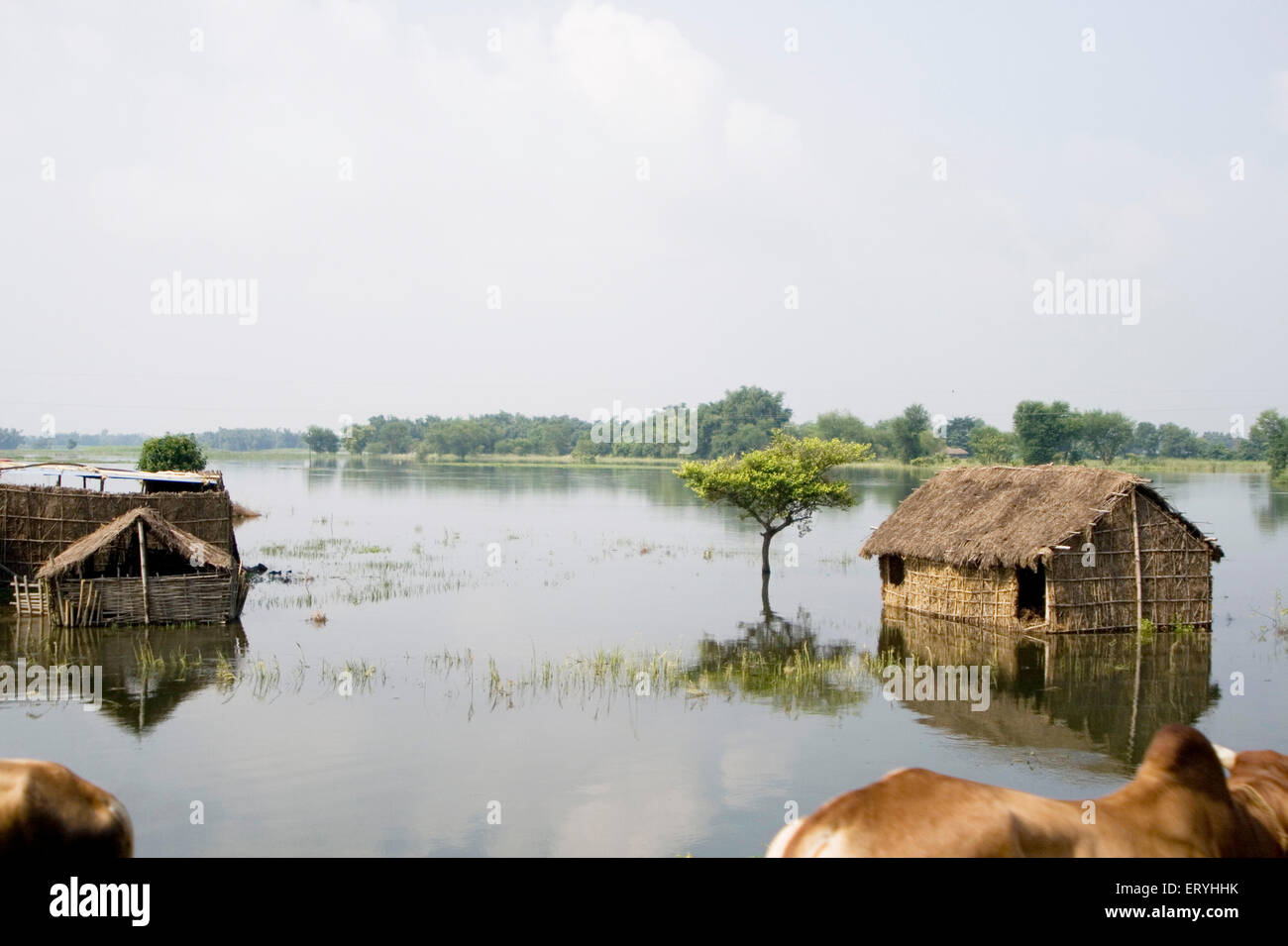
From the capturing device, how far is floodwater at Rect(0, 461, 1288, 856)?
11.9m

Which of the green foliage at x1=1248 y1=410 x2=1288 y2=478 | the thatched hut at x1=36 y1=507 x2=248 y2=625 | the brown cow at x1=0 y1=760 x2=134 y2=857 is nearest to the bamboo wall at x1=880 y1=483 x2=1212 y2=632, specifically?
the thatched hut at x1=36 y1=507 x2=248 y2=625

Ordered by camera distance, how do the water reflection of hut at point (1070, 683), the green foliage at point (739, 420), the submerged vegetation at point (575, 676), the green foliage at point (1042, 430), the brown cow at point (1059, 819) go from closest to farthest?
1. the brown cow at point (1059, 819)
2. the water reflection of hut at point (1070, 683)
3. the submerged vegetation at point (575, 676)
4. the green foliage at point (1042, 430)
5. the green foliage at point (739, 420)

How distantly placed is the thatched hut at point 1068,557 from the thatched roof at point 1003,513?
0.11 feet

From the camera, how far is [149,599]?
23000 mm

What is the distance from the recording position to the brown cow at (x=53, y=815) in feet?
14.6

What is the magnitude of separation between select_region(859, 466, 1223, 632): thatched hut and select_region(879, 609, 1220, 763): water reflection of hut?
505 mm

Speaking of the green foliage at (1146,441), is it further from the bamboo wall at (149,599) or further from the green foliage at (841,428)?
the bamboo wall at (149,599)

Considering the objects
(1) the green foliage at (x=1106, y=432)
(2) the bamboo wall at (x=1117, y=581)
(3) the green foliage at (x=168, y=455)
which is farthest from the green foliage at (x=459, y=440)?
(2) the bamboo wall at (x=1117, y=581)

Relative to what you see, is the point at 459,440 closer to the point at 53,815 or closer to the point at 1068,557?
the point at 1068,557

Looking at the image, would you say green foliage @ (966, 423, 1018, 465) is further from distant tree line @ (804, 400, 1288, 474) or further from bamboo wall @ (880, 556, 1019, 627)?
bamboo wall @ (880, 556, 1019, 627)

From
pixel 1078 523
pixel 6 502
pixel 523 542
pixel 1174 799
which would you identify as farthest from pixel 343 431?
pixel 1174 799
